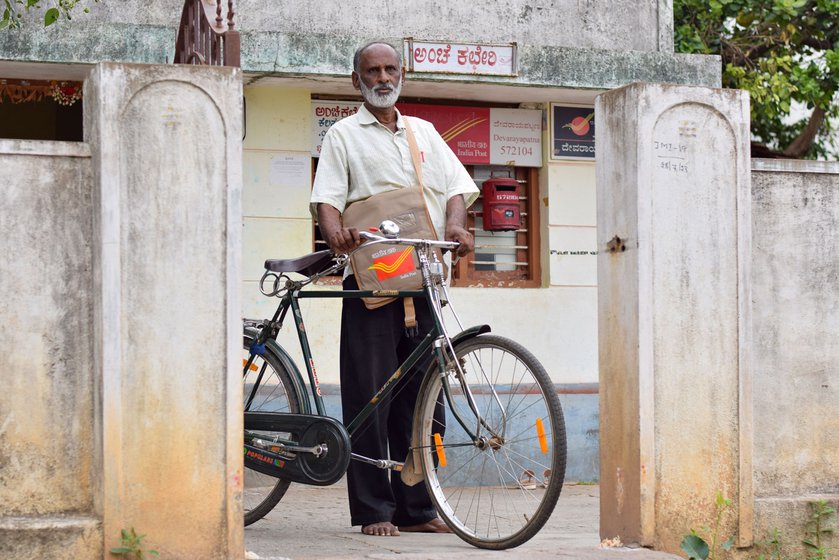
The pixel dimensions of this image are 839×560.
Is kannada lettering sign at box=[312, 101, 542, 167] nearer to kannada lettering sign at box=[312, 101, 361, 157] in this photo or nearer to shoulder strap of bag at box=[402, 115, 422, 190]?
kannada lettering sign at box=[312, 101, 361, 157]

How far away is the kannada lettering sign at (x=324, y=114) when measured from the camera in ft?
28.7

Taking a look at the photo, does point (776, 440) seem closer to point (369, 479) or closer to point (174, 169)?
point (369, 479)

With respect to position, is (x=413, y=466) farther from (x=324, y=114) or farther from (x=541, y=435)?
(x=324, y=114)

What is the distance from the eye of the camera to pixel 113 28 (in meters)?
7.82

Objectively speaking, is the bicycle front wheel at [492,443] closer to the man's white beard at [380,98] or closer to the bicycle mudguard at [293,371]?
the bicycle mudguard at [293,371]

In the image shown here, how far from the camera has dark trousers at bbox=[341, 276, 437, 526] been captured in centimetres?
535

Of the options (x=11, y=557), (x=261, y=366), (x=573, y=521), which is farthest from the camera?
(x=573, y=521)

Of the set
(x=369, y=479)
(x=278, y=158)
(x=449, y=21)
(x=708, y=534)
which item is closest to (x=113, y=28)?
(x=278, y=158)

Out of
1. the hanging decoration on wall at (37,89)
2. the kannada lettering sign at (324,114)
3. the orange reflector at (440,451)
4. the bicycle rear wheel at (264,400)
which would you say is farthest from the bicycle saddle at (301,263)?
the hanging decoration on wall at (37,89)

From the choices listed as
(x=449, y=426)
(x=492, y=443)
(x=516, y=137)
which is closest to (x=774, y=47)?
(x=516, y=137)

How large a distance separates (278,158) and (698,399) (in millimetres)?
4572

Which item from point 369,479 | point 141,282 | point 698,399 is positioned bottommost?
point 369,479

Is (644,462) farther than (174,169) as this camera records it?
Yes

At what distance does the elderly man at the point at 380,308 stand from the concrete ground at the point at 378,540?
0.49 ft
